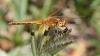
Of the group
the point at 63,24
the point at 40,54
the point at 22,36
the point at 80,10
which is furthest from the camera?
the point at 80,10

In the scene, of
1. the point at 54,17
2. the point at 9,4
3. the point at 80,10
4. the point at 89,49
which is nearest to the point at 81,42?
the point at 89,49

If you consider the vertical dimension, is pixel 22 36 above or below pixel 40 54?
below

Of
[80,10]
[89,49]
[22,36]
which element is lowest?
[89,49]

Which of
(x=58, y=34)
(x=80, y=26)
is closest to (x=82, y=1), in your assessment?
(x=80, y=26)

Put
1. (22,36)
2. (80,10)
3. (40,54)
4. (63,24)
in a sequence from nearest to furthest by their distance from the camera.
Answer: (40,54), (63,24), (22,36), (80,10)

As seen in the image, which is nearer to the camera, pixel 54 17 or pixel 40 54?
pixel 40 54

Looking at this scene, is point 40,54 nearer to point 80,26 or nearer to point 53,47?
point 53,47

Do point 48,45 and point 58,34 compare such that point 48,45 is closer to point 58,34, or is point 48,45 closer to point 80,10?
point 58,34
